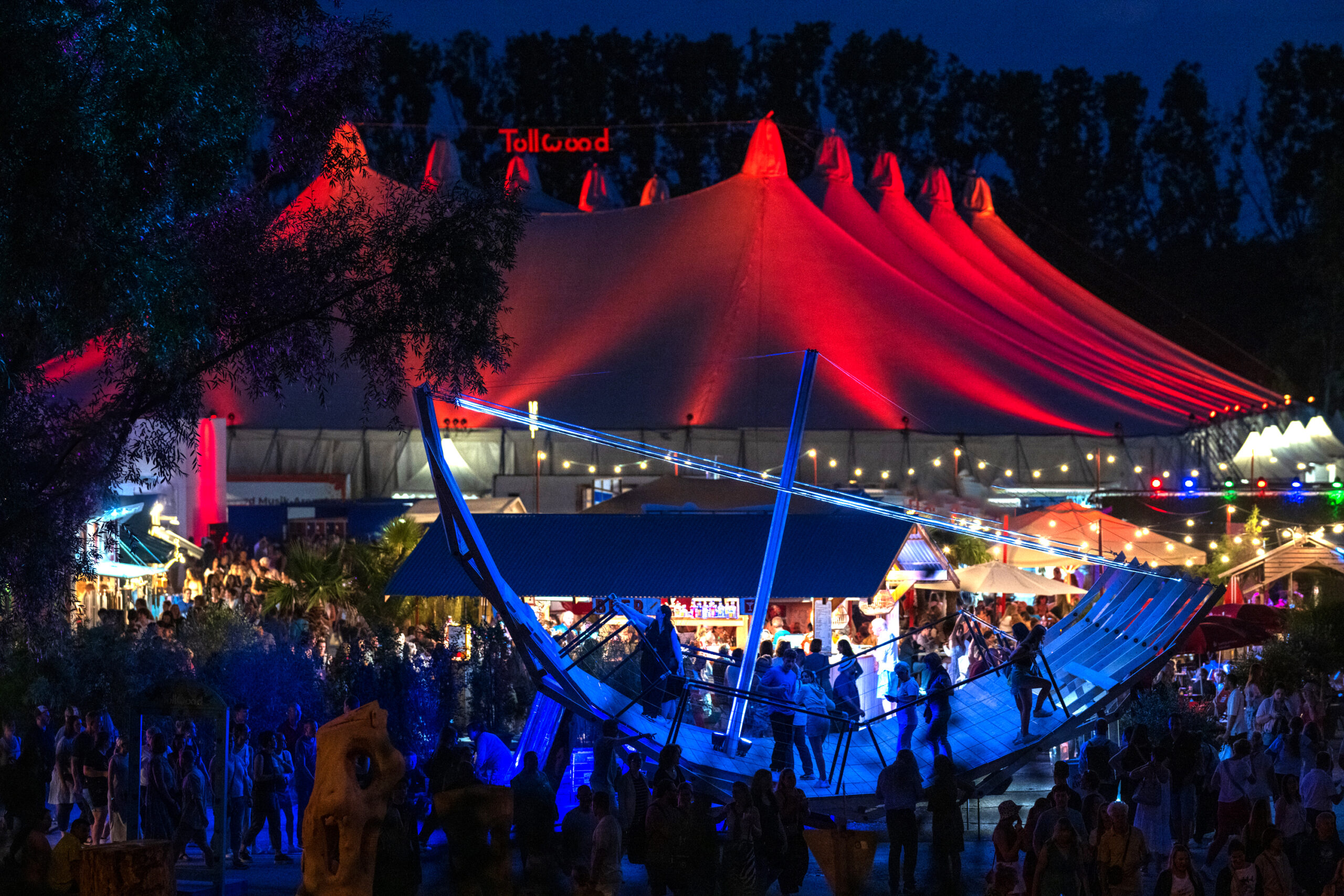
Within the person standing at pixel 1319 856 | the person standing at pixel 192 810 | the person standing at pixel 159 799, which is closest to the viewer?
the person standing at pixel 1319 856

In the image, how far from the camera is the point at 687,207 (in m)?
35.4

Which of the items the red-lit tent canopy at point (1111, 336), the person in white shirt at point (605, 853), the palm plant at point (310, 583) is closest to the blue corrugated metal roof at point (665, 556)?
the palm plant at point (310, 583)

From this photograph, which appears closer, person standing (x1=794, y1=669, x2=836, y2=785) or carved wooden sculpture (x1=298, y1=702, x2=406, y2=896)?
carved wooden sculpture (x1=298, y1=702, x2=406, y2=896)

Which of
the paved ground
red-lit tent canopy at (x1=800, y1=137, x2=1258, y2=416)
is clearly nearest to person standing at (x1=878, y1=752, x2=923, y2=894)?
the paved ground

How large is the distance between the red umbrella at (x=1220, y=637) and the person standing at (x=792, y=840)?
326 inches

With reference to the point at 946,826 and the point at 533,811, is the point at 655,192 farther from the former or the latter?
the point at 533,811

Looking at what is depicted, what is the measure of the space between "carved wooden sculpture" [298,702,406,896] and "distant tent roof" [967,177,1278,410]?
2678cm

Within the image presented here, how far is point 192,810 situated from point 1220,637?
36.5ft

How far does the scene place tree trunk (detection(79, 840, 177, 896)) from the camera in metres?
8.52

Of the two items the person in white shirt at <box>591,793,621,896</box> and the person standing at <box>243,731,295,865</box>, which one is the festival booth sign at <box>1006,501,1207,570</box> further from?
the person in white shirt at <box>591,793,621,896</box>

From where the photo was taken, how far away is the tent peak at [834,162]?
4050 cm

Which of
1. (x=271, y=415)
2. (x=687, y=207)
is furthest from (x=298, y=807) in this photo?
(x=687, y=207)

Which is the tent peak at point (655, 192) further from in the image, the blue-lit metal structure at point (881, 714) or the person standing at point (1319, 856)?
the person standing at point (1319, 856)

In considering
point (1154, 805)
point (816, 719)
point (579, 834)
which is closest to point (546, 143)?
point (816, 719)
